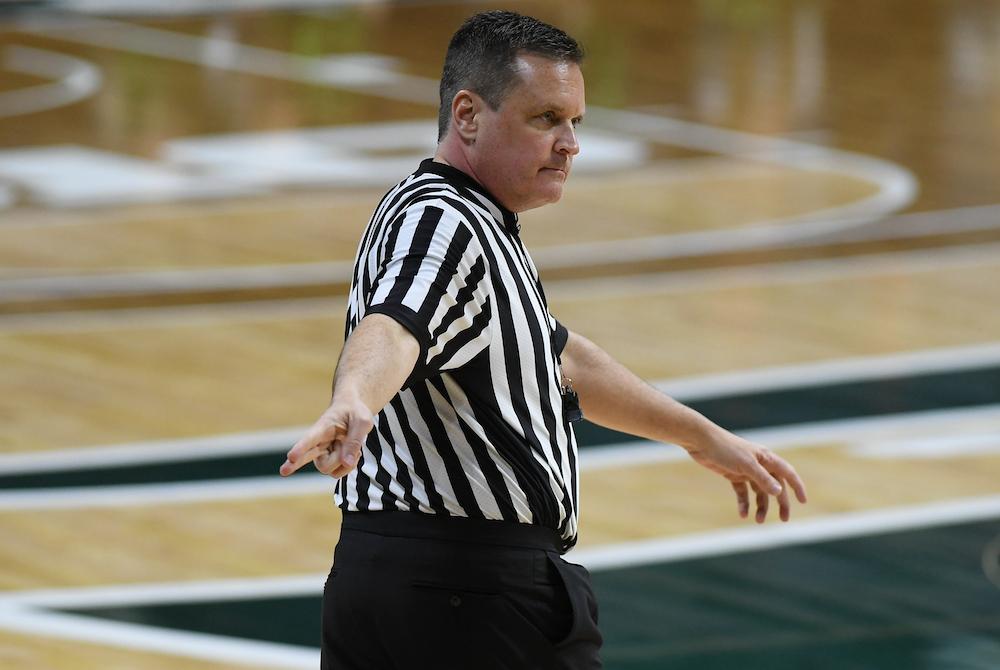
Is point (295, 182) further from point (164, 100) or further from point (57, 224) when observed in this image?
point (164, 100)

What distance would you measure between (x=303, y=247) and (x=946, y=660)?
4657 millimetres

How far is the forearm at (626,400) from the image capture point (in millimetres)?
2504

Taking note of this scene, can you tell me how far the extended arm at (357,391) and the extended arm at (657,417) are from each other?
0.62m

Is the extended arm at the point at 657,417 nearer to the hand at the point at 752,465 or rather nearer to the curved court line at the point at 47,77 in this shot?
the hand at the point at 752,465

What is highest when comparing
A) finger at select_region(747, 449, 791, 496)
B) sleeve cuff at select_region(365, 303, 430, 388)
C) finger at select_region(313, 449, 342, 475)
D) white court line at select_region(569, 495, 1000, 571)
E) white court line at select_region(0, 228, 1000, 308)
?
white court line at select_region(0, 228, 1000, 308)

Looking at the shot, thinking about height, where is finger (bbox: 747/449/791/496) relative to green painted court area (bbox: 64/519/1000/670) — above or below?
above

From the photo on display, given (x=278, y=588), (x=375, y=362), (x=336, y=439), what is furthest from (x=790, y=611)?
(x=336, y=439)

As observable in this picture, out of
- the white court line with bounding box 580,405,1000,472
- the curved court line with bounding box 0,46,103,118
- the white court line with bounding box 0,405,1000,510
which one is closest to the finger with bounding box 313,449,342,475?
the white court line with bounding box 0,405,1000,510

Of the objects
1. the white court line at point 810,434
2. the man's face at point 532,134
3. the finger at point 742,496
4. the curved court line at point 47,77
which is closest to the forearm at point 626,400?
the finger at point 742,496

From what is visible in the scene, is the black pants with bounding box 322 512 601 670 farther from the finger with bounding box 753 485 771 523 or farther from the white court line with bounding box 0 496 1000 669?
the white court line with bounding box 0 496 1000 669

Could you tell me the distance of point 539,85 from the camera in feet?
6.91

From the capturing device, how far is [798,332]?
6.60 metres

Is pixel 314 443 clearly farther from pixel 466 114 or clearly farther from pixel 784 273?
pixel 784 273

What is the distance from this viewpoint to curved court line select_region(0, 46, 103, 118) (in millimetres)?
11922
